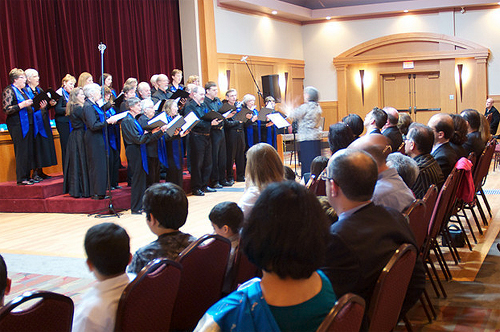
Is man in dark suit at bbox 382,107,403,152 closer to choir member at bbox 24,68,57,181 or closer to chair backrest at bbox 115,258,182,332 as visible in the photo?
chair backrest at bbox 115,258,182,332

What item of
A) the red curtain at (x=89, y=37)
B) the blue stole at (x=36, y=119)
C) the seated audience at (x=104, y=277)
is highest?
the red curtain at (x=89, y=37)

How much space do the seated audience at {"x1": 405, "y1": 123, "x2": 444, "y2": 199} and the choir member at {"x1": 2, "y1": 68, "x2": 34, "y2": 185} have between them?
498 centimetres

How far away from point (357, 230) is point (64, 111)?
20.7ft

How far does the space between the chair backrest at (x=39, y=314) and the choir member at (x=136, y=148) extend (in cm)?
489

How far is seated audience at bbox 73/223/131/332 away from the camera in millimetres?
1834

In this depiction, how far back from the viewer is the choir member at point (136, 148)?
254 inches

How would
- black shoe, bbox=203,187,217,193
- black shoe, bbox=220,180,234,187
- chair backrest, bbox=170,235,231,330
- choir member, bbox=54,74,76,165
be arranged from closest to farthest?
1. chair backrest, bbox=170,235,231,330
2. choir member, bbox=54,74,76,165
3. black shoe, bbox=203,187,217,193
4. black shoe, bbox=220,180,234,187

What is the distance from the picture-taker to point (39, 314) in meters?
1.57

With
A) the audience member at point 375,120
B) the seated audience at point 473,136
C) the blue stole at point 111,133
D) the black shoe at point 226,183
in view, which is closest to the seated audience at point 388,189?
the audience member at point 375,120

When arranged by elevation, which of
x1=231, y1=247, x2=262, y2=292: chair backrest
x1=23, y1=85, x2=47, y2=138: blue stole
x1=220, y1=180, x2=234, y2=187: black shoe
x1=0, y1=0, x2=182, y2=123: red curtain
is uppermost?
x1=0, y1=0, x2=182, y2=123: red curtain

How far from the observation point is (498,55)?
12711 millimetres

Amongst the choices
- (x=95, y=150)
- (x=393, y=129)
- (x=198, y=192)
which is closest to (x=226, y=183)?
(x=198, y=192)

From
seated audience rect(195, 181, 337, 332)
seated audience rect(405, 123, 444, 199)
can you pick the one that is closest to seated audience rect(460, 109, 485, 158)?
seated audience rect(405, 123, 444, 199)

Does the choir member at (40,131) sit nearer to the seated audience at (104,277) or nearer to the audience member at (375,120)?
the audience member at (375,120)
